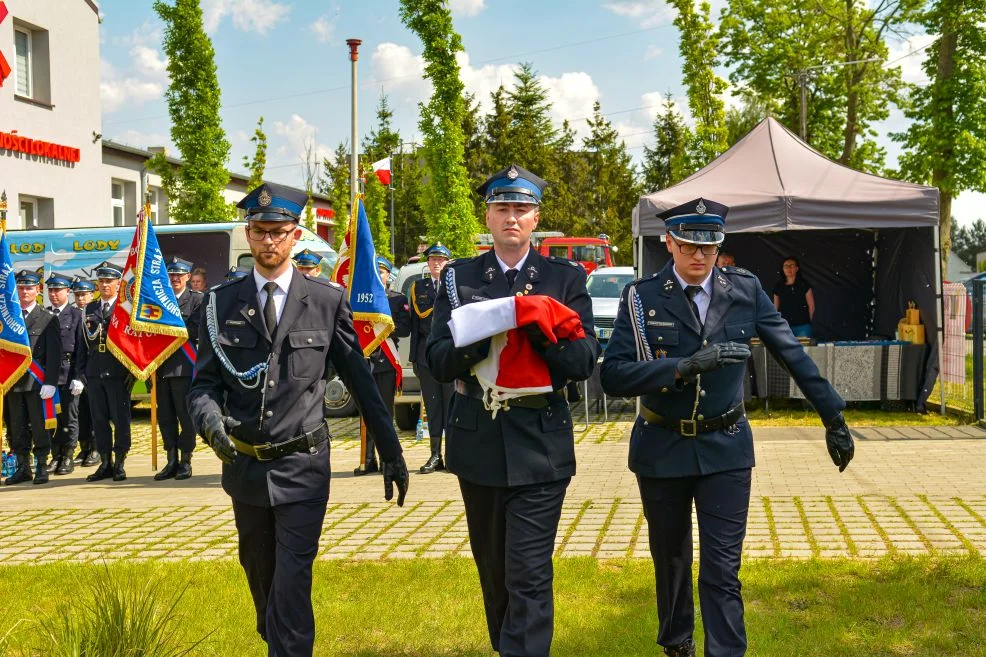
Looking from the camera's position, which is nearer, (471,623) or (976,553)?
(471,623)

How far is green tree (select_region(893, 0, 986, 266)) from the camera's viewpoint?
83.0ft

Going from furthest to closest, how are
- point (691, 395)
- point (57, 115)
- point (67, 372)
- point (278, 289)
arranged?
1. point (57, 115)
2. point (67, 372)
3. point (691, 395)
4. point (278, 289)

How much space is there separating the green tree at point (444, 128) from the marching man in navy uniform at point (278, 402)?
1895cm

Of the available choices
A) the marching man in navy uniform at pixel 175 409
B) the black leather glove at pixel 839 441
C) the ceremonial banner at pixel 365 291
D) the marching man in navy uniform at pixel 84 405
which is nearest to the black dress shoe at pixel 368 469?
the ceremonial banner at pixel 365 291

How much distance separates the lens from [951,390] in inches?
572

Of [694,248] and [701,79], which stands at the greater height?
[701,79]

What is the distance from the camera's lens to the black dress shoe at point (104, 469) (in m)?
11.4

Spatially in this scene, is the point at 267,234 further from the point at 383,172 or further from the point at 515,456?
the point at 383,172

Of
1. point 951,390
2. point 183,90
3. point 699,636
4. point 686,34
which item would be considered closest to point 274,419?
point 699,636

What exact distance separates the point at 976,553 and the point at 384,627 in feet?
11.8

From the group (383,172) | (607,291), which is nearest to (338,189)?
(383,172)

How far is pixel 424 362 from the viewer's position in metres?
11.1

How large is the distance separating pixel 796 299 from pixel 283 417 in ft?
40.2

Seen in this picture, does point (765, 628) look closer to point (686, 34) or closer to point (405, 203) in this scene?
point (686, 34)
